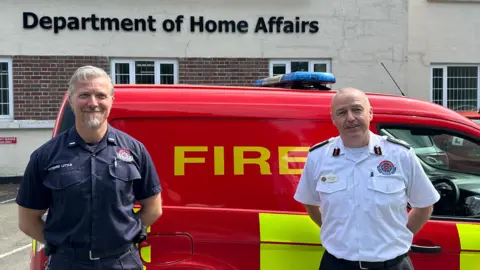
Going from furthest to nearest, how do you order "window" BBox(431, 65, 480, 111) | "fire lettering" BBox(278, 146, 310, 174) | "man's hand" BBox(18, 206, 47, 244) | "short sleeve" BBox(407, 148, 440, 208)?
"window" BBox(431, 65, 480, 111) < "fire lettering" BBox(278, 146, 310, 174) < "short sleeve" BBox(407, 148, 440, 208) < "man's hand" BBox(18, 206, 47, 244)

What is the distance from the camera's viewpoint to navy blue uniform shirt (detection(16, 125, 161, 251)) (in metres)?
2.01

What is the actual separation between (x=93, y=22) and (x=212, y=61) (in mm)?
2668

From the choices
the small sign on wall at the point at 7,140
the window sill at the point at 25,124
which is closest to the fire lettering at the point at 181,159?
the window sill at the point at 25,124

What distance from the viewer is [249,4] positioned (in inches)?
408

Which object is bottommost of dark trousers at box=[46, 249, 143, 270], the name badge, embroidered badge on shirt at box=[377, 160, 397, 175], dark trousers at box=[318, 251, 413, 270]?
dark trousers at box=[318, 251, 413, 270]

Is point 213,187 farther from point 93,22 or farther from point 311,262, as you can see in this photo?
point 93,22

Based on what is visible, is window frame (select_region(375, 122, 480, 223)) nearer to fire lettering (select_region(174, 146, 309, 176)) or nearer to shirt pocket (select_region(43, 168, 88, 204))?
fire lettering (select_region(174, 146, 309, 176))

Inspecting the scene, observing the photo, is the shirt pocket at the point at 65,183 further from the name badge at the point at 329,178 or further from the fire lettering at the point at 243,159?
the name badge at the point at 329,178

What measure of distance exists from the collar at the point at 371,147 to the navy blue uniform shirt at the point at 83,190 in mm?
953

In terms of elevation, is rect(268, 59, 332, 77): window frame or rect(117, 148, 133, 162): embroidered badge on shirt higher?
rect(268, 59, 332, 77): window frame

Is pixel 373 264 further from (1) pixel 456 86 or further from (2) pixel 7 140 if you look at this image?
Result: (1) pixel 456 86

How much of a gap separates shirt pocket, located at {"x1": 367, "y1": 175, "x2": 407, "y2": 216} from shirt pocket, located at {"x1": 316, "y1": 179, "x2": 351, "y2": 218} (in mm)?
113

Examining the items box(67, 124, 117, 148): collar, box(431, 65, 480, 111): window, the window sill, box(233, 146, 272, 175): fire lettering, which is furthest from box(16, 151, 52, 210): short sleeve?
box(431, 65, 480, 111): window

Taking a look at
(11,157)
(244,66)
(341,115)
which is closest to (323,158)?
(341,115)
